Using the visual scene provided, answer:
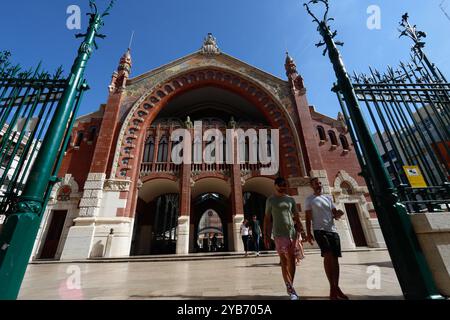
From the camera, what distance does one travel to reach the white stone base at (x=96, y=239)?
1063 cm

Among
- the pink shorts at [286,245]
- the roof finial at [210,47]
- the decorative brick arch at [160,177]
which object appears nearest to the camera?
the pink shorts at [286,245]

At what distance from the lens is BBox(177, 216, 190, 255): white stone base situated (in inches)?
472

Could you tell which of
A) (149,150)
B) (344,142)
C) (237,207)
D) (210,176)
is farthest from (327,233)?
(344,142)

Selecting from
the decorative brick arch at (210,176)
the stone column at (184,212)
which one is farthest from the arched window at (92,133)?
the decorative brick arch at (210,176)

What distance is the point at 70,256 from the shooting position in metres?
10.3

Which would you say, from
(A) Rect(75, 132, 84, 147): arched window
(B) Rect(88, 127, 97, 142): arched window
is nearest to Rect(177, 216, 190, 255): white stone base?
(B) Rect(88, 127, 97, 142): arched window

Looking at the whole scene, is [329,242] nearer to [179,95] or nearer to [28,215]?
[28,215]

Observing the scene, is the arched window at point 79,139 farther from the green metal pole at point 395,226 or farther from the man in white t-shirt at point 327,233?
the green metal pole at point 395,226

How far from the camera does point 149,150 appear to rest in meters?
15.4

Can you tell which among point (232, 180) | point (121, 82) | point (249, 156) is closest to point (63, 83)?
point (232, 180)

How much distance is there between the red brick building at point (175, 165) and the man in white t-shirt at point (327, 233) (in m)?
9.72

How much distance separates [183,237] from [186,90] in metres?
11.5

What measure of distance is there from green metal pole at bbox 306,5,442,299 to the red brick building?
9.99m

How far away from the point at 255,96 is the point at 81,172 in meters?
13.4
